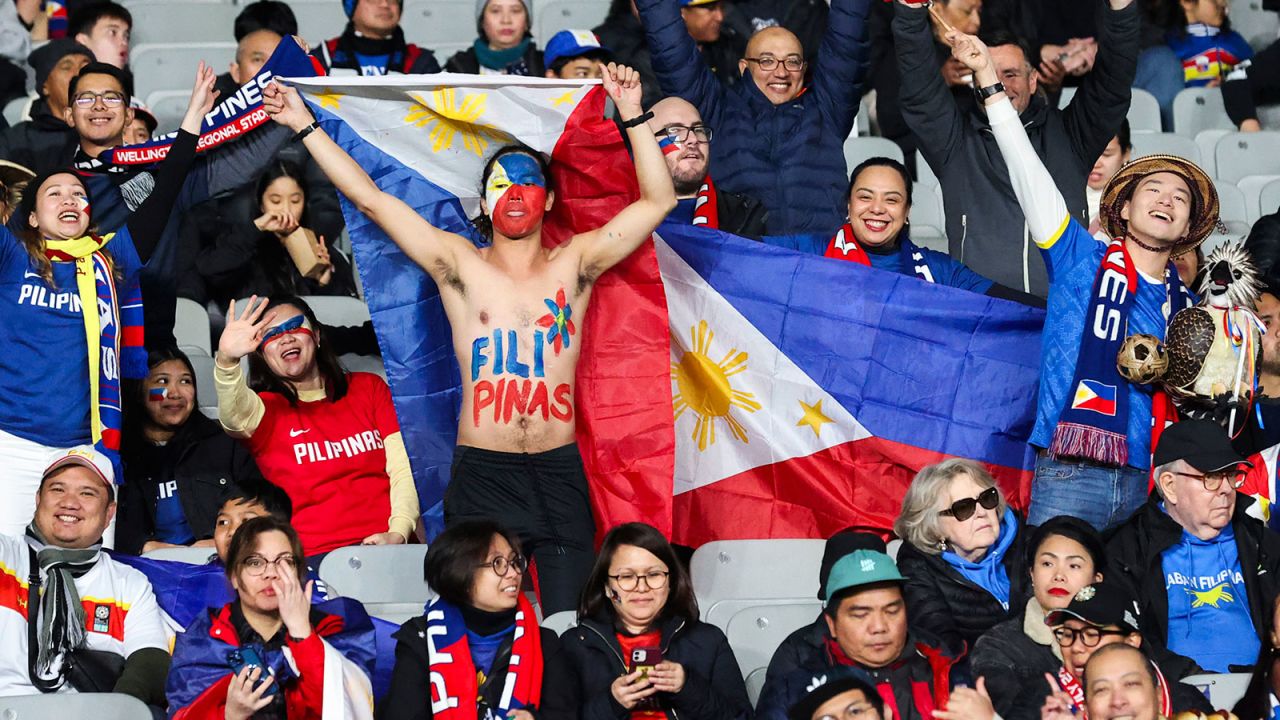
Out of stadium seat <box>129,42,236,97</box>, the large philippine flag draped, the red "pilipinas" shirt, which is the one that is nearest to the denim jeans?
the large philippine flag draped

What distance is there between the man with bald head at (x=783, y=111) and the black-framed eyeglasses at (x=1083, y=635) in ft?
8.72

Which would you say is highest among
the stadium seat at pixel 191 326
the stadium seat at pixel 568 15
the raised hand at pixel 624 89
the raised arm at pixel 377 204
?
the stadium seat at pixel 568 15

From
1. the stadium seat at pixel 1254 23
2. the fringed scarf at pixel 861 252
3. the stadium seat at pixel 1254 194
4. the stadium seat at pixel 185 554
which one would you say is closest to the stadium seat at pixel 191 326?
the stadium seat at pixel 185 554

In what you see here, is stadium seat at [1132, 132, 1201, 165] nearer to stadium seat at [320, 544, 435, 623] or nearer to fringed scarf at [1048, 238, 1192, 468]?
fringed scarf at [1048, 238, 1192, 468]

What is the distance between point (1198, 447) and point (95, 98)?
14.0 ft

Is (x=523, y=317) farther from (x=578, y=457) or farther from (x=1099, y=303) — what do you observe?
(x=1099, y=303)

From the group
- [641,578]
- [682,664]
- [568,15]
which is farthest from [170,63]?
[682,664]

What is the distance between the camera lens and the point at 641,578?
522 cm

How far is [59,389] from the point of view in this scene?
636 cm

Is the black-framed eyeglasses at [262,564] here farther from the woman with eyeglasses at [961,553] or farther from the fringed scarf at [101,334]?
→ the woman with eyeglasses at [961,553]

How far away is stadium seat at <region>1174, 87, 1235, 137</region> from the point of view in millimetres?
9938

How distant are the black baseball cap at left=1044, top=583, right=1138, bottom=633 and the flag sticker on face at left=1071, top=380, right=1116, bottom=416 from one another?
2.84 feet

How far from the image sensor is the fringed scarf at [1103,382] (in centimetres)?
585

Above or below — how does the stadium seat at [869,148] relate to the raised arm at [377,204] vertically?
above
